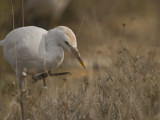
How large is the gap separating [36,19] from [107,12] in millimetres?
1973

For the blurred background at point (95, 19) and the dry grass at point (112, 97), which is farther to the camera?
the blurred background at point (95, 19)

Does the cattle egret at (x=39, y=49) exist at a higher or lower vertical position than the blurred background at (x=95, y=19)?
higher

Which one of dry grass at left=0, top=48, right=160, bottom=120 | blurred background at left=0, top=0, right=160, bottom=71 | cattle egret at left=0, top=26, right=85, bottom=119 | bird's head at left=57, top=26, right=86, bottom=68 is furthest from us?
blurred background at left=0, top=0, right=160, bottom=71

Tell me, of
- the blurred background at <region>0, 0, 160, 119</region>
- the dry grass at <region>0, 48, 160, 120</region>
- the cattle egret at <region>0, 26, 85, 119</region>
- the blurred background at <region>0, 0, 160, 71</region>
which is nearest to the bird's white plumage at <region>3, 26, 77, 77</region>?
the cattle egret at <region>0, 26, 85, 119</region>

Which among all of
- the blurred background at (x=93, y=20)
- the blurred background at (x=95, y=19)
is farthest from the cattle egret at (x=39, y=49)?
the blurred background at (x=95, y=19)

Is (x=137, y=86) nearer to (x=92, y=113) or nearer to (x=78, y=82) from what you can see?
(x=92, y=113)

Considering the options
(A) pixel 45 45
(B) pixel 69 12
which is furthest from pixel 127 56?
(B) pixel 69 12

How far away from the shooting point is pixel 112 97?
11.1ft

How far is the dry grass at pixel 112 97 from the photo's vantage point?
10.7ft

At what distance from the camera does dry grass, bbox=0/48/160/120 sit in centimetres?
325

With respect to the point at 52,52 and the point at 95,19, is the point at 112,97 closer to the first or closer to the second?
the point at 52,52

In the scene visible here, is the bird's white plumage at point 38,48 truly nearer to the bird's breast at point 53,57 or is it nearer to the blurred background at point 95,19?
the bird's breast at point 53,57

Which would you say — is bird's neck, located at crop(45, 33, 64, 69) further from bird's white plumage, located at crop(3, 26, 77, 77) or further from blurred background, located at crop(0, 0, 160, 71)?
blurred background, located at crop(0, 0, 160, 71)

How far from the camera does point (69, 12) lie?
10.4 metres
